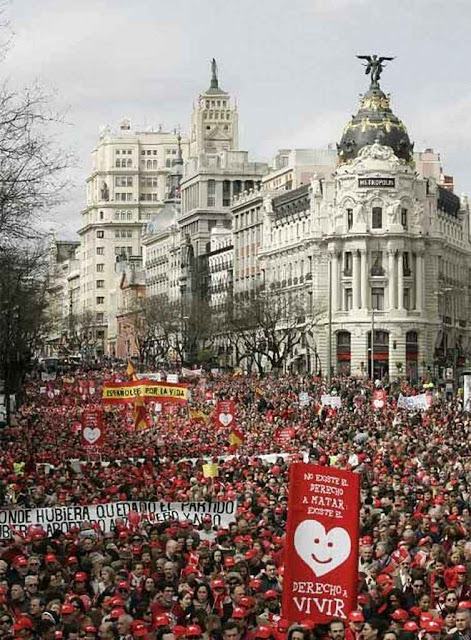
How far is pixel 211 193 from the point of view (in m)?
149

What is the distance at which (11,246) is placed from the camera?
1368 inches

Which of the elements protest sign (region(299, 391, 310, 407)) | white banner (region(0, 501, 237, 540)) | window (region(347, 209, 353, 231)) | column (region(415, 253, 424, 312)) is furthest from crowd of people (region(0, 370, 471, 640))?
column (region(415, 253, 424, 312))

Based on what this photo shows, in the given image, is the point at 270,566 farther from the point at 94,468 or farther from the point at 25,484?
the point at 94,468

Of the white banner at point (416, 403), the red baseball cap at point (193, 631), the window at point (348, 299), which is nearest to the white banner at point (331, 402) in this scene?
the white banner at point (416, 403)

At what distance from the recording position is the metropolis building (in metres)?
106

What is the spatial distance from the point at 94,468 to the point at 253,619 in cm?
1765

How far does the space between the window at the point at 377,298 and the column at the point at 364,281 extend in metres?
0.60

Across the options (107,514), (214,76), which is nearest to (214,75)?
(214,76)

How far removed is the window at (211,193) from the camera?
14814 centimetres

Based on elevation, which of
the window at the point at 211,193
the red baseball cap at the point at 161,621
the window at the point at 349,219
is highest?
the window at the point at 211,193

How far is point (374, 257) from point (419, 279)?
374 cm

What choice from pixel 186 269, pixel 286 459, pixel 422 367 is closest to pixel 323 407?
pixel 286 459

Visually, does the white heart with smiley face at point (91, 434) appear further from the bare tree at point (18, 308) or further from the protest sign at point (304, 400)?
the protest sign at point (304, 400)

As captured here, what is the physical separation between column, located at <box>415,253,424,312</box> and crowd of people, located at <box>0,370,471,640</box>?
6637 centimetres
